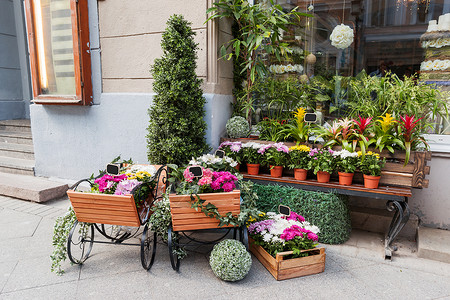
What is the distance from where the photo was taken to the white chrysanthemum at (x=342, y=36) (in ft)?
14.3

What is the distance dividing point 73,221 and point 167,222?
2.91 ft

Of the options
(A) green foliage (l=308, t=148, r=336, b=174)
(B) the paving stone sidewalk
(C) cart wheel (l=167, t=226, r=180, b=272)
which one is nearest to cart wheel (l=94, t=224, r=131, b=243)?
(B) the paving stone sidewalk

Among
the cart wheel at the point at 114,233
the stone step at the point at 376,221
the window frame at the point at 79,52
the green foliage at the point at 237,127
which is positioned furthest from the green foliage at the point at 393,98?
the window frame at the point at 79,52

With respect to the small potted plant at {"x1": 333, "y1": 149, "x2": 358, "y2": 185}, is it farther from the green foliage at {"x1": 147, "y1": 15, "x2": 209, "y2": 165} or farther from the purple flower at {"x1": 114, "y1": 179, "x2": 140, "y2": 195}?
the purple flower at {"x1": 114, "y1": 179, "x2": 140, "y2": 195}

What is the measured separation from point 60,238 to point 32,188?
2.25 metres

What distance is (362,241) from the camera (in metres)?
3.65

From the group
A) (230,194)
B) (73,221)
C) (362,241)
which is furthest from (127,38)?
(362,241)

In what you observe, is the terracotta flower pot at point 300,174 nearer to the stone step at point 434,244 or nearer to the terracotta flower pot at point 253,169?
the terracotta flower pot at point 253,169

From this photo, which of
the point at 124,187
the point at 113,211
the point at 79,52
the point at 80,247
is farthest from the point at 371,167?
the point at 79,52

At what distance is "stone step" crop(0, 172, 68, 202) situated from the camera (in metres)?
4.68

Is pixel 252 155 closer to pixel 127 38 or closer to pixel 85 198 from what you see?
pixel 85 198

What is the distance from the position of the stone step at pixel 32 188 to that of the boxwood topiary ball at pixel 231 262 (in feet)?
10.5

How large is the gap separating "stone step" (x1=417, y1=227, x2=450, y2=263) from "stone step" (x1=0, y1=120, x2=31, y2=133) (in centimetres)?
710

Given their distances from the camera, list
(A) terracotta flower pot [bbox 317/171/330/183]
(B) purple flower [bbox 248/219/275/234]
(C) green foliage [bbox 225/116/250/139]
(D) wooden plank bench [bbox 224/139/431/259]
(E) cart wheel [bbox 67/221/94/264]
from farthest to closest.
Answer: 1. (C) green foliage [bbox 225/116/250/139]
2. (A) terracotta flower pot [bbox 317/171/330/183]
3. (D) wooden plank bench [bbox 224/139/431/259]
4. (B) purple flower [bbox 248/219/275/234]
5. (E) cart wheel [bbox 67/221/94/264]
